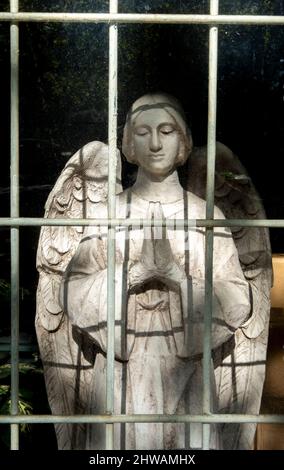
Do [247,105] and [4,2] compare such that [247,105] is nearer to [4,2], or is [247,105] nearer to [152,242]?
[4,2]

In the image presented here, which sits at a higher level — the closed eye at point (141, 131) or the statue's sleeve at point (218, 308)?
the closed eye at point (141, 131)

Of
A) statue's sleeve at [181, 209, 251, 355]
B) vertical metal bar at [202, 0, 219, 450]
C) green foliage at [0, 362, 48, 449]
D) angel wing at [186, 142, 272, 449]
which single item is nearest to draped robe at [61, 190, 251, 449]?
statue's sleeve at [181, 209, 251, 355]

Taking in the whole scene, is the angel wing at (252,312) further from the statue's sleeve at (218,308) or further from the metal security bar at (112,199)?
the metal security bar at (112,199)

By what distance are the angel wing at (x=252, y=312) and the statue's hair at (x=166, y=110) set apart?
141mm

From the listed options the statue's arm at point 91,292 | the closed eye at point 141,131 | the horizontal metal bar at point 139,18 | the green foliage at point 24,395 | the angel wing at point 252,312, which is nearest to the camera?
the horizontal metal bar at point 139,18

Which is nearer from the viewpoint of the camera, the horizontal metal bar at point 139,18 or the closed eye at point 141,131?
the horizontal metal bar at point 139,18

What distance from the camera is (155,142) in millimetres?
2068

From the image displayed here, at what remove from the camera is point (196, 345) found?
6.68 feet

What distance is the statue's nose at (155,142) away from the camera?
2.06 meters

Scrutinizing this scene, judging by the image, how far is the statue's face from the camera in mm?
2061

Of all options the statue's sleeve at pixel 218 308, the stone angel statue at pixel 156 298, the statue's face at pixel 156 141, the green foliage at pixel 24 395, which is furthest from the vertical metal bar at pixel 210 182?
the green foliage at pixel 24 395

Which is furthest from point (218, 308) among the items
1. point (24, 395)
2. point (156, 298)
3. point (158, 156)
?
point (24, 395)
